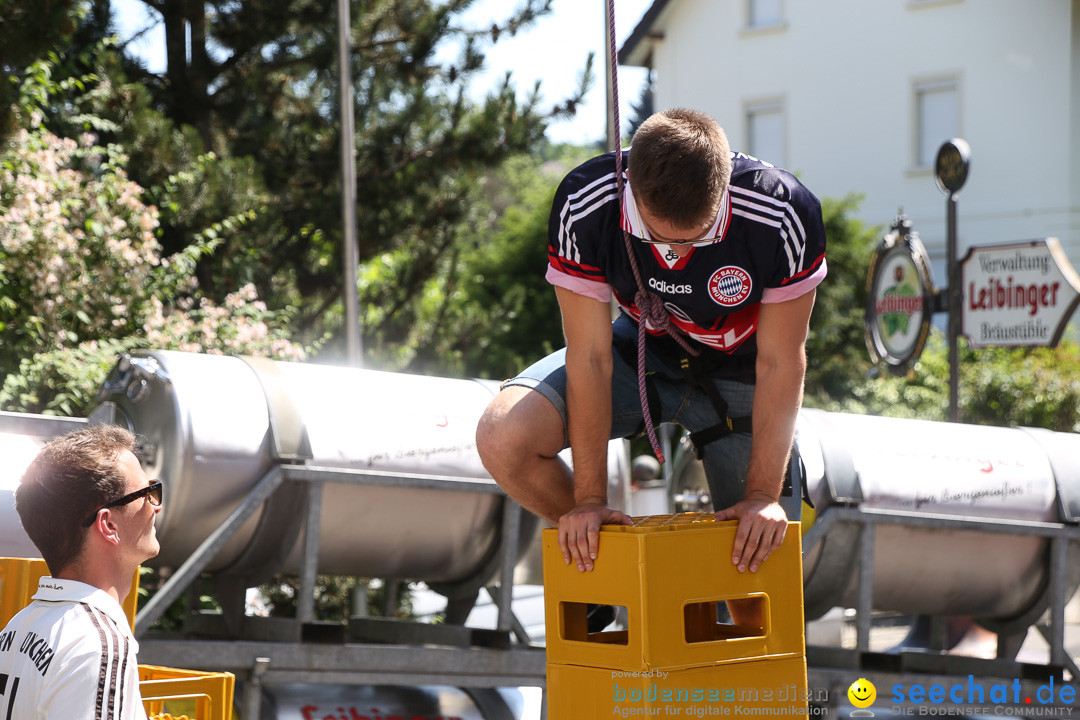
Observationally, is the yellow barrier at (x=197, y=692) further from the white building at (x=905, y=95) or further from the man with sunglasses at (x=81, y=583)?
the white building at (x=905, y=95)

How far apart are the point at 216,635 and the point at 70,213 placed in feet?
12.3

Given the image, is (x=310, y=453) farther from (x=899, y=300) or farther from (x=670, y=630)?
(x=899, y=300)

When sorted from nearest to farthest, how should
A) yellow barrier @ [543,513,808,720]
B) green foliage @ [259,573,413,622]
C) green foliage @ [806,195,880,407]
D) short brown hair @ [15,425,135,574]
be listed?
short brown hair @ [15,425,135,574] < yellow barrier @ [543,513,808,720] < green foliage @ [259,573,413,622] < green foliage @ [806,195,880,407]

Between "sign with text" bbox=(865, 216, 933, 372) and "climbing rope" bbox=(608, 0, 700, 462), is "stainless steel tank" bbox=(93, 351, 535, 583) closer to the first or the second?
"climbing rope" bbox=(608, 0, 700, 462)

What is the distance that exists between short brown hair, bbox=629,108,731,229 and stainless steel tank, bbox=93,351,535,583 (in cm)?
233

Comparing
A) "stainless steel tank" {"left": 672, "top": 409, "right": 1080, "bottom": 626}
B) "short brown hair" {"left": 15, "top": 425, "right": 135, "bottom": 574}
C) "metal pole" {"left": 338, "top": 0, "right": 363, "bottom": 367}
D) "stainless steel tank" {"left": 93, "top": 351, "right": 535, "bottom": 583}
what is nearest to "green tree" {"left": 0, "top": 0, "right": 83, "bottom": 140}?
"stainless steel tank" {"left": 93, "top": 351, "right": 535, "bottom": 583}

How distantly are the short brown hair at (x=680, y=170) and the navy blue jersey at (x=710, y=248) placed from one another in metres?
0.18

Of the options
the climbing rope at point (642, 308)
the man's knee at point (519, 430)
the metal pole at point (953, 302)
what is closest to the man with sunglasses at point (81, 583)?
the man's knee at point (519, 430)

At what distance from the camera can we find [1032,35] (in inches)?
838

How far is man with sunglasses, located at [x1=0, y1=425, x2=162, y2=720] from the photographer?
2354 millimetres

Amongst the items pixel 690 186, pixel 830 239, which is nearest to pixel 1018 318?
pixel 690 186

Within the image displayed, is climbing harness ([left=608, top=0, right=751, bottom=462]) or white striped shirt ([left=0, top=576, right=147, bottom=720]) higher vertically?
climbing harness ([left=608, top=0, right=751, bottom=462])

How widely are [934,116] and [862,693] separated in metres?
18.6

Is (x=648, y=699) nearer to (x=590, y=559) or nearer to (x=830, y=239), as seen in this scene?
(x=590, y=559)
